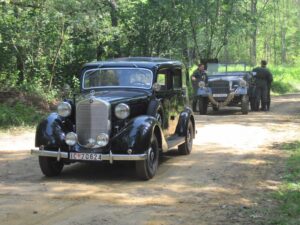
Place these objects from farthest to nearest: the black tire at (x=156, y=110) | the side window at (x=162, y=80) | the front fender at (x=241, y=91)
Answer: the front fender at (x=241, y=91), the side window at (x=162, y=80), the black tire at (x=156, y=110)

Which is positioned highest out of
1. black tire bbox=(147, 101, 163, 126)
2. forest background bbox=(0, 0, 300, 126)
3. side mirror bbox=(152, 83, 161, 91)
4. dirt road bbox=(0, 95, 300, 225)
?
forest background bbox=(0, 0, 300, 126)

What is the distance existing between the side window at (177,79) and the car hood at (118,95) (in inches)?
62.6

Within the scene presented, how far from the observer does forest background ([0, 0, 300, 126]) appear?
1791cm

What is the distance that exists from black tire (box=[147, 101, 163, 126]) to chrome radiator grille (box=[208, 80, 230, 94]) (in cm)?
1059

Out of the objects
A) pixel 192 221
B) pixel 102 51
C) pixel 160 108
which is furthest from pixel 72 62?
pixel 192 221

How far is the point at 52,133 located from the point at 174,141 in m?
2.52

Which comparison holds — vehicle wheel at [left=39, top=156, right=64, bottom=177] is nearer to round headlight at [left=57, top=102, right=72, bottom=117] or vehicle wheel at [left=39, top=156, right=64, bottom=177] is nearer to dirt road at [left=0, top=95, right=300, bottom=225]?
dirt road at [left=0, top=95, right=300, bottom=225]

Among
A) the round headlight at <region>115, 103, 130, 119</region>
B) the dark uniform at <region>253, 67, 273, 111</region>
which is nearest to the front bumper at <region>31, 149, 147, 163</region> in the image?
the round headlight at <region>115, 103, 130, 119</region>

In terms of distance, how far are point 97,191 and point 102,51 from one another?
15.0 m

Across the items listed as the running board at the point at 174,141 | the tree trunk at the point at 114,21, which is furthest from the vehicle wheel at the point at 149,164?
the tree trunk at the point at 114,21

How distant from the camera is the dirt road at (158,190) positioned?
613 cm

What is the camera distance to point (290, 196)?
273 inches

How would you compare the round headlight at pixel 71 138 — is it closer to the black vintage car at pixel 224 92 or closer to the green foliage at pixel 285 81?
the black vintage car at pixel 224 92

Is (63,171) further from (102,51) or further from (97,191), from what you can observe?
(102,51)
